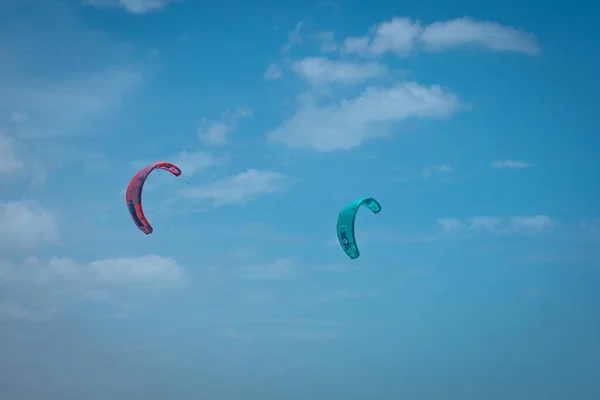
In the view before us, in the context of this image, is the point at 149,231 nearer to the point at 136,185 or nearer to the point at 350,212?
the point at 136,185

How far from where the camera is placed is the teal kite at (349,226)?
60119 mm

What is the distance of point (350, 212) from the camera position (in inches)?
2376

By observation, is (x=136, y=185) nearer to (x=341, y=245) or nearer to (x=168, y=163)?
(x=168, y=163)

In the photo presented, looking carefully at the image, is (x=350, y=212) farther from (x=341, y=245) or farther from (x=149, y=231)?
(x=149, y=231)

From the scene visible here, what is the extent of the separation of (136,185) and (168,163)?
10.5 ft

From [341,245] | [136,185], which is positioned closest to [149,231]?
[136,185]

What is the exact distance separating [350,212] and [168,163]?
1215cm

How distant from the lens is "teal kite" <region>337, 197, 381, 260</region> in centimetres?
6012

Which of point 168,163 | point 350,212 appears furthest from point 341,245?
point 168,163

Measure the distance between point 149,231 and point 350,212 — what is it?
13.2 meters

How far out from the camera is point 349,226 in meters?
60.9

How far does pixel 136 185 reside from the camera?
60781mm

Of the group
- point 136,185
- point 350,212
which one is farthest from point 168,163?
point 350,212

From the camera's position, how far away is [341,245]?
201 feet
